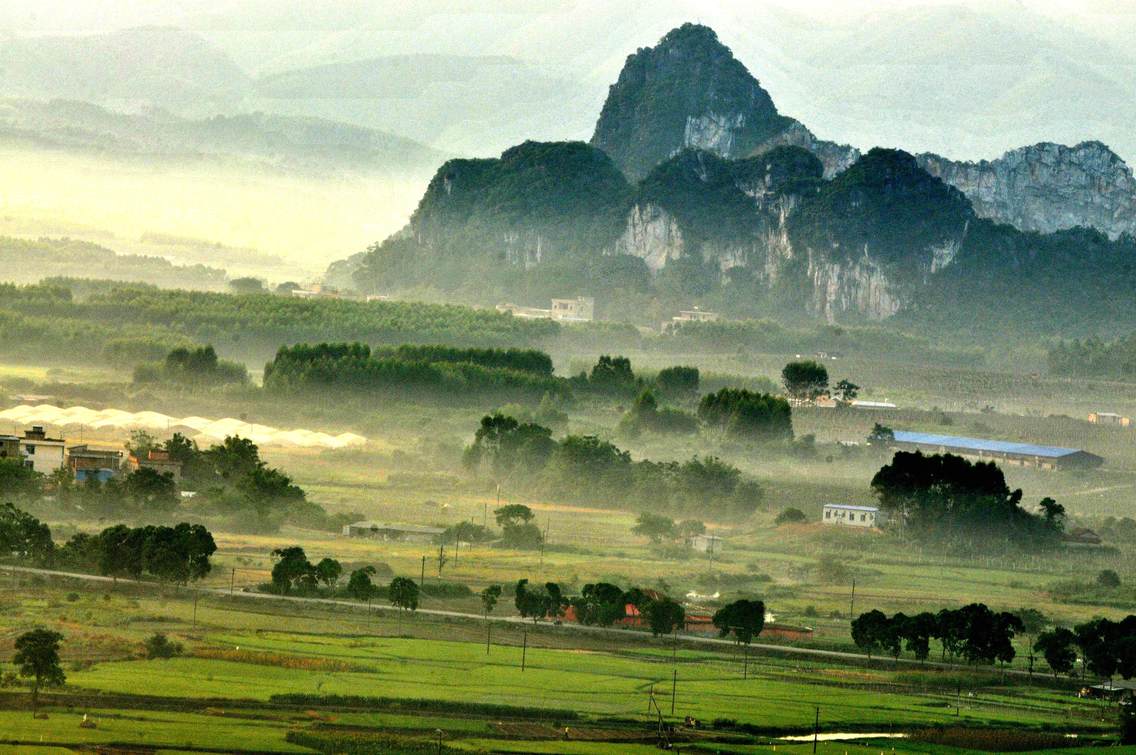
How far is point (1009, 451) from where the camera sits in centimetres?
5197

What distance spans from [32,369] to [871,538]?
2307 centimetres

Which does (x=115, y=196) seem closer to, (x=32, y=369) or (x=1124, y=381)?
(x=32, y=369)

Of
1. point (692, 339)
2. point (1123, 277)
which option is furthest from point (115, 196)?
A: point (1123, 277)

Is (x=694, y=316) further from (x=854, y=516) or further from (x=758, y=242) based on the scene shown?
(x=854, y=516)

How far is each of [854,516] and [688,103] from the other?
6070 centimetres

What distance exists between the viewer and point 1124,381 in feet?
226

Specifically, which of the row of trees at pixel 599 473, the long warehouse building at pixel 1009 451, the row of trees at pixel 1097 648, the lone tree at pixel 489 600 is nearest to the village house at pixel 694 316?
the long warehouse building at pixel 1009 451

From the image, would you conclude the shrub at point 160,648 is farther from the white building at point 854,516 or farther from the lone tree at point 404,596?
the white building at point 854,516

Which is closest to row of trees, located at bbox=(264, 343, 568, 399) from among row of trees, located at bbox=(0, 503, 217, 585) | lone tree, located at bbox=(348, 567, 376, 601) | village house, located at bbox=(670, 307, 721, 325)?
village house, located at bbox=(670, 307, 721, 325)

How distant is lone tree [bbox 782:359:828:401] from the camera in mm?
61594

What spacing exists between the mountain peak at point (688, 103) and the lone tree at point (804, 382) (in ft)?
135

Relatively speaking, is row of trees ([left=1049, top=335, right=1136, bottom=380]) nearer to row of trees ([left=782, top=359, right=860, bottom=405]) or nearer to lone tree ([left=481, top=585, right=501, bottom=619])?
row of trees ([left=782, top=359, right=860, bottom=405])

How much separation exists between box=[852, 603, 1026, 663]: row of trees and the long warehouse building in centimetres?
1761

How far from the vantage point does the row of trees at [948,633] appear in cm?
3262
